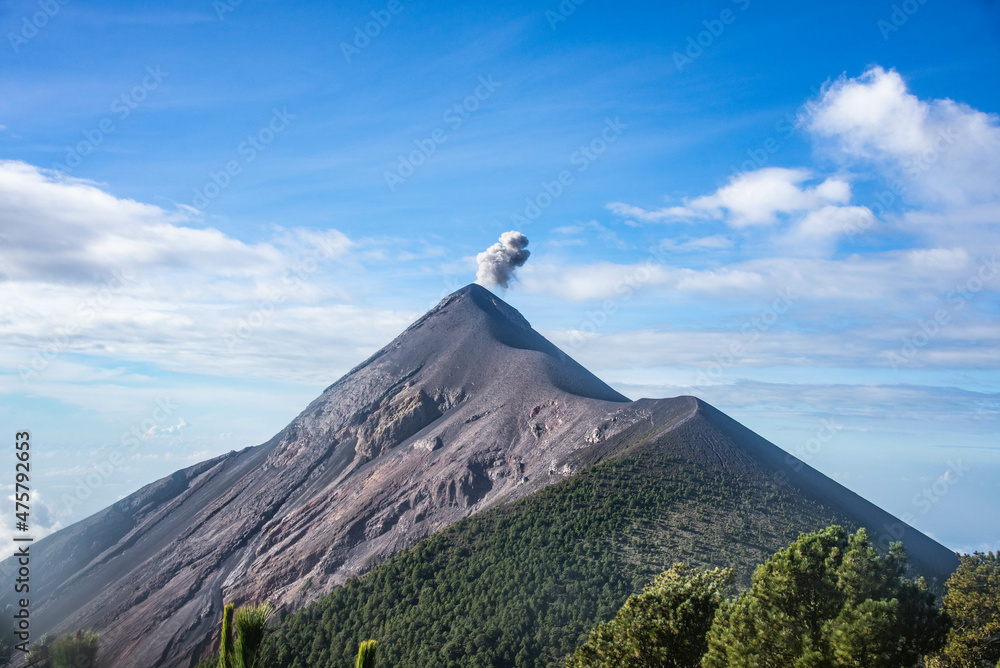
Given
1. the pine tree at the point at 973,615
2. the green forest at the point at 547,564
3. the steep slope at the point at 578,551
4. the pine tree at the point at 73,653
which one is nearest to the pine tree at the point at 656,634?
the pine tree at the point at 973,615

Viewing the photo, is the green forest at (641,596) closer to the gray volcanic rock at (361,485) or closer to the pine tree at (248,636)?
the pine tree at (248,636)

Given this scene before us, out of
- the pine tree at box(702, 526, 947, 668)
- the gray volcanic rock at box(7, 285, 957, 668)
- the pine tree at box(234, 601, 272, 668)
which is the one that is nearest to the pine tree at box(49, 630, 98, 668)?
the gray volcanic rock at box(7, 285, 957, 668)

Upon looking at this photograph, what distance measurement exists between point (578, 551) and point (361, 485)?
4395 cm

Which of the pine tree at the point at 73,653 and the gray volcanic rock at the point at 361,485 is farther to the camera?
the gray volcanic rock at the point at 361,485

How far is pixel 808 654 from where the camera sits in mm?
21906

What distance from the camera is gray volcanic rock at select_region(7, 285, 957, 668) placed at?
73688 millimetres

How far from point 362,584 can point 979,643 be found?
55100 millimetres

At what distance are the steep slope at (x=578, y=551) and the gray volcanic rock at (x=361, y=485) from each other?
1.00m

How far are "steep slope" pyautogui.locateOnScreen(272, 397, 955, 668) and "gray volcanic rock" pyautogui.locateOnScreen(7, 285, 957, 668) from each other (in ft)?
3.27

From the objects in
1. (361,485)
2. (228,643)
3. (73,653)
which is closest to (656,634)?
(228,643)

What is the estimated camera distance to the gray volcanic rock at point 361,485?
242ft

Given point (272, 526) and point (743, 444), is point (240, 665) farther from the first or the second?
point (272, 526)

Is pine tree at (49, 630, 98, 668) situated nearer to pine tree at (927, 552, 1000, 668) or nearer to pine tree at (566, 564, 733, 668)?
pine tree at (566, 564, 733, 668)

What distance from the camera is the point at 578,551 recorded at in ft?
185
